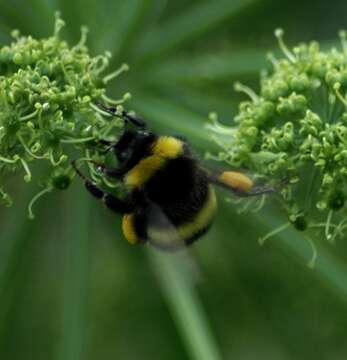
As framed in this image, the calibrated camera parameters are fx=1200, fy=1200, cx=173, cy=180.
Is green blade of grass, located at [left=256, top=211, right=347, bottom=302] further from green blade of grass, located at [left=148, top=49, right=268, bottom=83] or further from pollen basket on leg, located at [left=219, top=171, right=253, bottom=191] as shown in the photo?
green blade of grass, located at [left=148, top=49, right=268, bottom=83]

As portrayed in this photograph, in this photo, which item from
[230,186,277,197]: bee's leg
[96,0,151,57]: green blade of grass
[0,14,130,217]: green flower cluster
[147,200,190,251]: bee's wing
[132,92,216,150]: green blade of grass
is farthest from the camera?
[96,0,151,57]: green blade of grass

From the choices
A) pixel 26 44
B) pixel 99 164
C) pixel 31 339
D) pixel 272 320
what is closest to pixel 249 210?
pixel 99 164

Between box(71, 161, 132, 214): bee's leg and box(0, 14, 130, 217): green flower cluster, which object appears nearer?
box(0, 14, 130, 217): green flower cluster

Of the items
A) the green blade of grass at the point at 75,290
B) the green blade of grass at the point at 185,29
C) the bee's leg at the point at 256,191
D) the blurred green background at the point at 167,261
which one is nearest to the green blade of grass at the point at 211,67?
the blurred green background at the point at 167,261

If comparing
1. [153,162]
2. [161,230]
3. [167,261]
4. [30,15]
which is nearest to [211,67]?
[30,15]

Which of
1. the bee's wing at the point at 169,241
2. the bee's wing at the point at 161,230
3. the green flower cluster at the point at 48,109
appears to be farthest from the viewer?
the green flower cluster at the point at 48,109

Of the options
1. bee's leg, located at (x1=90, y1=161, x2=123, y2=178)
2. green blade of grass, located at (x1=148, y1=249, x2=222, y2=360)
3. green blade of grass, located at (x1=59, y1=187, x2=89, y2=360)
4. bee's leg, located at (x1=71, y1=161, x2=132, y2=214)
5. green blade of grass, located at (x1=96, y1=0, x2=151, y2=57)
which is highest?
green blade of grass, located at (x1=96, y1=0, x2=151, y2=57)

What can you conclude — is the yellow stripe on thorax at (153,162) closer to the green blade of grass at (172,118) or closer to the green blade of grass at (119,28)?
the green blade of grass at (172,118)

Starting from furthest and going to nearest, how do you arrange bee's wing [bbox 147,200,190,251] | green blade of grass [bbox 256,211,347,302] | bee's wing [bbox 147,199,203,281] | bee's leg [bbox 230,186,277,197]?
green blade of grass [bbox 256,211,347,302] → bee's leg [bbox 230,186,277,197] → bee's wing [bbox 147,200,190,251] → bee's wing [bbox 147,199,203,281]

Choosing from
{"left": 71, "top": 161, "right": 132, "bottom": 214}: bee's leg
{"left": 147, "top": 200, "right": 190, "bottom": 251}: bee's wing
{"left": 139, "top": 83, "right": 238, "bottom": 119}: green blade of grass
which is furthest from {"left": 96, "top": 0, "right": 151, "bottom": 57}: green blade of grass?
{"left": 147, "top": 200, "right": 190, "bottom": 251}: bee's wing

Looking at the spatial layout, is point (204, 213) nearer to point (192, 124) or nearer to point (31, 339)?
point (192, 124)
